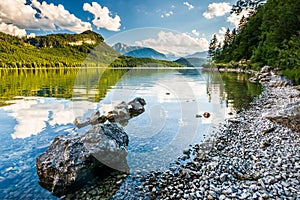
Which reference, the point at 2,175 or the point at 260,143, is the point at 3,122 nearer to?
the point at 2,175

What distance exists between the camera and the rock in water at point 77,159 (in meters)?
6.18

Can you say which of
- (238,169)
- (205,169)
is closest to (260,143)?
(238,169)

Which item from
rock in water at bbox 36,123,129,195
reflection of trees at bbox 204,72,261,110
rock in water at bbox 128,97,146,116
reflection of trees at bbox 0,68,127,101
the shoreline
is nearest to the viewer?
the shoreline

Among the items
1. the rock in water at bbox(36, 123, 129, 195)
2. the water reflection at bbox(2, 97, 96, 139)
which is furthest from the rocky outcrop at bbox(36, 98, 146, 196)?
the water reflection at bbox(2, 97, 96, 139)

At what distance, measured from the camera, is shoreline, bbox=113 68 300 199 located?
532cm

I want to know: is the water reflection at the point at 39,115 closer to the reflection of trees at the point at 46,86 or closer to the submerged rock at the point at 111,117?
the submerged rock at the point at 111,117

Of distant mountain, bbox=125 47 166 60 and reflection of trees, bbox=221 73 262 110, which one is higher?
distant mountain, bbox=125 47 166 60

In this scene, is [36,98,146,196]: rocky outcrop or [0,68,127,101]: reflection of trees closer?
[36,98,146,196]: rocky outcrop

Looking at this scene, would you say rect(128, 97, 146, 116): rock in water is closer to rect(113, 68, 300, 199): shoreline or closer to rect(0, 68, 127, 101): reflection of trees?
rect(0, 68, 127, 101): reflection of trees

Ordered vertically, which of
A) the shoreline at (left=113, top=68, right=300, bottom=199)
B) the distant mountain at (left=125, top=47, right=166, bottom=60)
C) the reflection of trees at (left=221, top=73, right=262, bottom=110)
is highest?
the distant mountain at (left=125, top=47, right=166, bottom=60)

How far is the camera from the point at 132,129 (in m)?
11.6

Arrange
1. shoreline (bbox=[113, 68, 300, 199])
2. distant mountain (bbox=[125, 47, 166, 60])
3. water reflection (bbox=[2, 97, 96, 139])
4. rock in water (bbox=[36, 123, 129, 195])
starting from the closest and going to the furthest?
shoreline (bbox=[113, 68, 300, 199])
rock in water (bbox=[36, 123, 129, 195])
water reflection (bbox=[2, 97, 96, 139])
distant mountain (bbox=[125, 47, 166, 60])

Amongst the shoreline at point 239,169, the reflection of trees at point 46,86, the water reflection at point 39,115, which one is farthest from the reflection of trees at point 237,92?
the reflection of trees at point 46,86

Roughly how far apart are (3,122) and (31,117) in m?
1.61
